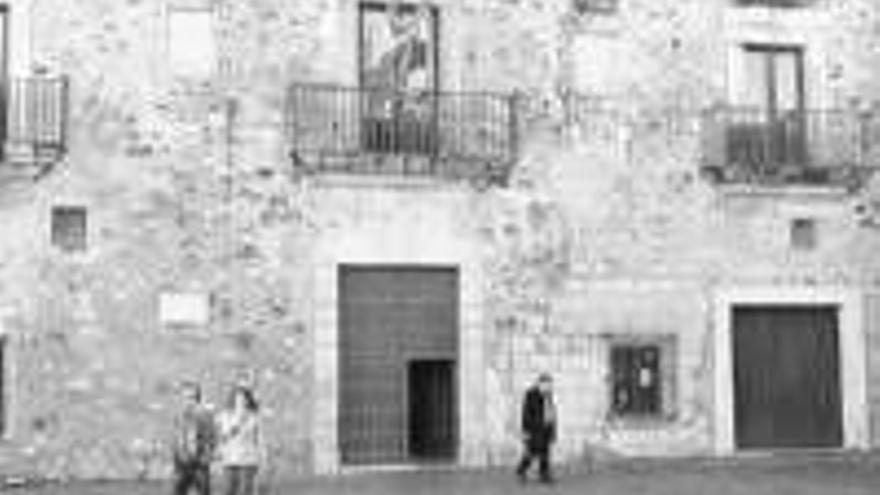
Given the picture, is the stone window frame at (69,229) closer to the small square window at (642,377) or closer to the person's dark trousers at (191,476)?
the person's dark trousers at (191,476)

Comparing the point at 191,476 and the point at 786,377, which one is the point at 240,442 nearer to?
the point at 191,476

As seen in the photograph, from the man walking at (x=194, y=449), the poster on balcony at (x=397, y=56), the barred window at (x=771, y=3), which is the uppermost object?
the barred window at (x=771, y=3)

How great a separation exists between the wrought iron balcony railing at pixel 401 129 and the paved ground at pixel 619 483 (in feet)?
13.1

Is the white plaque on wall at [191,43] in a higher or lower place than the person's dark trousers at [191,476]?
higher

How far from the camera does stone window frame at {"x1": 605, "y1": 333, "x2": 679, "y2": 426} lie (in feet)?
68.6

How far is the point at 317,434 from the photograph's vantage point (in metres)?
19.6

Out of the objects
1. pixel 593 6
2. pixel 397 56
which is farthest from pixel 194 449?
pixel 593 6

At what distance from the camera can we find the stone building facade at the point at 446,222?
748 inches

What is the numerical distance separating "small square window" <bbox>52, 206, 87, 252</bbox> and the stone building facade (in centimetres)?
3

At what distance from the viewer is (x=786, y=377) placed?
71.2 feet

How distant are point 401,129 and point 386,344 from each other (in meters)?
2.80

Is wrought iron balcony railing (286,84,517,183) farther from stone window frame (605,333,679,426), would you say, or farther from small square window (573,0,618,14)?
stone window frame (605,333,679,426)

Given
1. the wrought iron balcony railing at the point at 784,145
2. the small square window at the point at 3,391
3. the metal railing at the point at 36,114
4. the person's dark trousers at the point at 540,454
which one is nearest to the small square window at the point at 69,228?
the metal railing at the point at 36,114

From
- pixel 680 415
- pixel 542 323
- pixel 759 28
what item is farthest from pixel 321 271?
pixel 759 28
